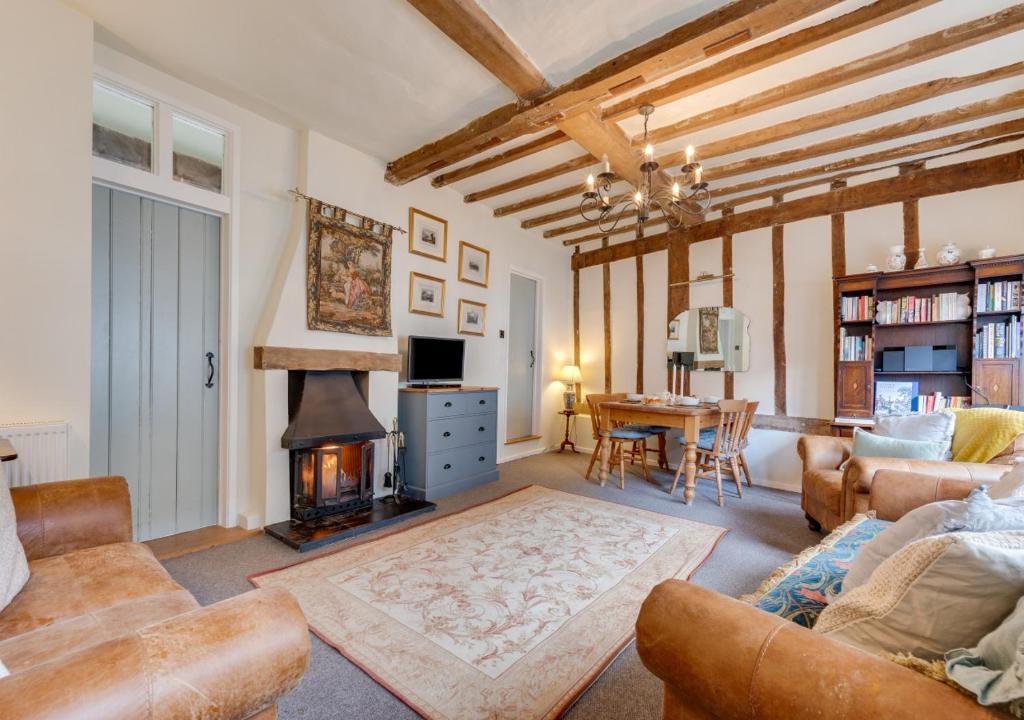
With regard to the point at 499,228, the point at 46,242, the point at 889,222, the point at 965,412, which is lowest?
the point at 965,412

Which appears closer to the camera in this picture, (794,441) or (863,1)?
(863,1)

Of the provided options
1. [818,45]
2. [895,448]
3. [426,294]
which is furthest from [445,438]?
[818,45]

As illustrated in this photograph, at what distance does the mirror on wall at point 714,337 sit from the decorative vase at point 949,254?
1552 millimetres

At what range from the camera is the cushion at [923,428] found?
2670 mm

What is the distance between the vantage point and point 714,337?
192 inches

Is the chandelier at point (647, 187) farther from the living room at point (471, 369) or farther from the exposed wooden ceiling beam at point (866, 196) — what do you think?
the exposed wooden ceiling beam at point (866, 196)

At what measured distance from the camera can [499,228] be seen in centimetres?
521

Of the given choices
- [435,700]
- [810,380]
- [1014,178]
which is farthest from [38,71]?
[1014,178]

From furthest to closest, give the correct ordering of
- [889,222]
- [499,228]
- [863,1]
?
[499,228]
[889,222]
[863,1]

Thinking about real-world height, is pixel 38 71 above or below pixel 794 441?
above

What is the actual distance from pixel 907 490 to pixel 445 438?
3086 millimetres

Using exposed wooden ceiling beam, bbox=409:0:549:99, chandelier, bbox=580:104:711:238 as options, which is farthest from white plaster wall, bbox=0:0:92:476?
chandelier, bbox=580:104:711:238

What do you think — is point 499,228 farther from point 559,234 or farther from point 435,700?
point 435,700

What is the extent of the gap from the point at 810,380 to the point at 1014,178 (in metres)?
2.09
